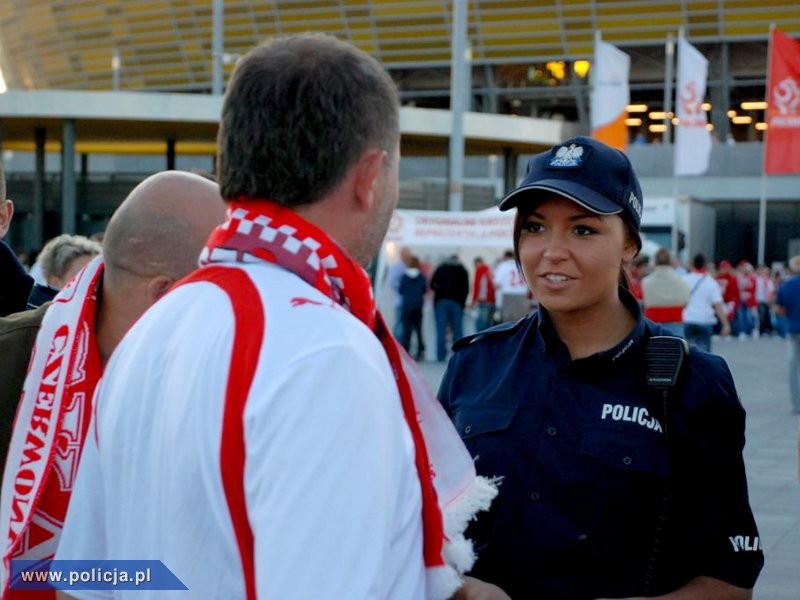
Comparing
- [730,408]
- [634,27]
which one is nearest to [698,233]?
[634,27]

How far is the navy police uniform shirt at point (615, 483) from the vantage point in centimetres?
267

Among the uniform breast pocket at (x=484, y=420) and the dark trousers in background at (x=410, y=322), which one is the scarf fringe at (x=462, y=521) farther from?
the dark trousers in background at (x=410, y=322)

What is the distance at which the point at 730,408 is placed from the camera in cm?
272

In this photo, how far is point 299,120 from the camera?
6.20ft

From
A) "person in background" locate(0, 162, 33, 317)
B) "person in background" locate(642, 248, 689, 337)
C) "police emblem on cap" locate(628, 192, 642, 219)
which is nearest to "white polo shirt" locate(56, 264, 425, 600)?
"police emblem on cap" locate(628, 192, 642, 219)

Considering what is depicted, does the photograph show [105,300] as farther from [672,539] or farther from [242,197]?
[672,539]

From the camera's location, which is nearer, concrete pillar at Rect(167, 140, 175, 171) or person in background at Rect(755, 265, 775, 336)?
person in background at Rect(755, 265, 775, 336)

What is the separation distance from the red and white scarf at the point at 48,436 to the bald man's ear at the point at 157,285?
0.13m

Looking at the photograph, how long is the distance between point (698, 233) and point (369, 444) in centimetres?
3703

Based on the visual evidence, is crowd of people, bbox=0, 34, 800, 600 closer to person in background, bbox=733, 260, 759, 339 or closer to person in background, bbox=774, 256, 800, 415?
person in background, bbox=774, 256, 800, 415

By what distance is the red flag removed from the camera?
26.0 meters

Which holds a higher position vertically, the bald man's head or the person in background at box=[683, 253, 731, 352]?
the bald man's head

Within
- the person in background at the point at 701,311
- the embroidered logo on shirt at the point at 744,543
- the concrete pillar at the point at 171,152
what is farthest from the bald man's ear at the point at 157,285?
the concrete pillar at the point at 171,152

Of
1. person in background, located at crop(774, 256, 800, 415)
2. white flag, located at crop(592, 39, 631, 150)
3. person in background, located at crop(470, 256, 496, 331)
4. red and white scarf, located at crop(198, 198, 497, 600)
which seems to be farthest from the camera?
white flag, located at crop(592, 39, 631, 150)
